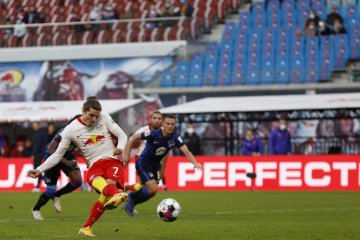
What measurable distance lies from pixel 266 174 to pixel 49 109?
1001 cm

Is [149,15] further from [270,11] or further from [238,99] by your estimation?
[238,99]

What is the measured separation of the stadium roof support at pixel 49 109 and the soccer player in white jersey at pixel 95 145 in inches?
881

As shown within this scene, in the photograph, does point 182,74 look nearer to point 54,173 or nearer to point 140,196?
point 54,173

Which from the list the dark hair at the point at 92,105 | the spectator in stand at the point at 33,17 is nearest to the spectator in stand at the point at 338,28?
the spectator in stand at the point at 33,17

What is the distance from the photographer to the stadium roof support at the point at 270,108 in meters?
33.8

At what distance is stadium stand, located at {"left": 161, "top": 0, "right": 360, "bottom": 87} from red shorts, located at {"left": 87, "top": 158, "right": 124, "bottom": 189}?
79.6 ft

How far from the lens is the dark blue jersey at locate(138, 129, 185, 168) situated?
20.2 metres

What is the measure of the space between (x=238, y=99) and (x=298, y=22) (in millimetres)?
5937

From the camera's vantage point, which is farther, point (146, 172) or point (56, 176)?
point (146, 172)

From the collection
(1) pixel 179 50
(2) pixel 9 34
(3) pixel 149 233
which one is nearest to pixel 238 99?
(1) pixel 179 50

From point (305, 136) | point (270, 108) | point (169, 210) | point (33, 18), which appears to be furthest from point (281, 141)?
point (169, 210)

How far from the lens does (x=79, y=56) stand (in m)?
42.6

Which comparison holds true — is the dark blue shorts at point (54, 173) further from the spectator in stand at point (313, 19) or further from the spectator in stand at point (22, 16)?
the spectator in stand at point (22, 16)

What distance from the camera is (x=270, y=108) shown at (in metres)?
34.0
